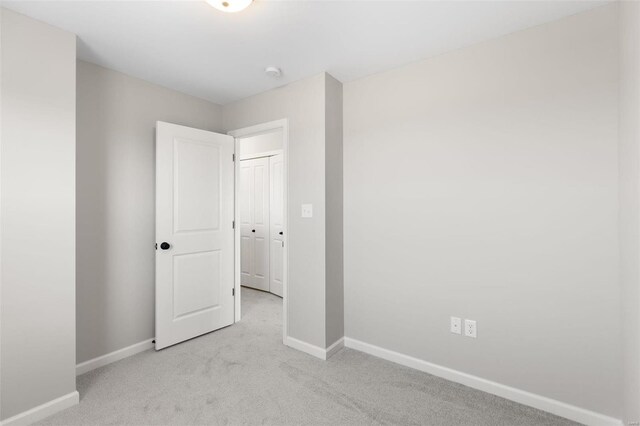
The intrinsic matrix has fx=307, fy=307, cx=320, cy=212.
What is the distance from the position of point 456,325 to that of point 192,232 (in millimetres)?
2480

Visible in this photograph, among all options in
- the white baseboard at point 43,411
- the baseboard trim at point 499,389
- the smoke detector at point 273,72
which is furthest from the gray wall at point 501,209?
the white baseboard at point 43,411

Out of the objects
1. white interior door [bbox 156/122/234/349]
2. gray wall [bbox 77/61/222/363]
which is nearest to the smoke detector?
white interior door [bbox 156/122/234/349]

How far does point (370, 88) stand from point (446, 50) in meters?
0.67

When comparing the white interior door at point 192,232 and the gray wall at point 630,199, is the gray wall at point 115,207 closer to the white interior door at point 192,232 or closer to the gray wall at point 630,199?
the white interior door at point 192,232

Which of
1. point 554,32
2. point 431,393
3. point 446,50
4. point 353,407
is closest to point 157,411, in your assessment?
point 353,407

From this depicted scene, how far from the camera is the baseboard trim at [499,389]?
6.00 feet

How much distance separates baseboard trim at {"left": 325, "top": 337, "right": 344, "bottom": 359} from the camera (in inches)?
105

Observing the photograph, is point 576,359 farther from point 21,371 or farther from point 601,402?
point 21,371

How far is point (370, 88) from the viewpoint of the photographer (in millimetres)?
2732

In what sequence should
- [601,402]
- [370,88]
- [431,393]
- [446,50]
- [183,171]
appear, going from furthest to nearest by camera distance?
[183,171], [370,88], [446,50], [431,393], [601,402]

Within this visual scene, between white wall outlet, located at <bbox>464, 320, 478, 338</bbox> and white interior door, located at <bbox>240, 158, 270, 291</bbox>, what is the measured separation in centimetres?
306

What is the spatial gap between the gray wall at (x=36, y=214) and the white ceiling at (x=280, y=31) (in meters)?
0.26

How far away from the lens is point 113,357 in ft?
8.50

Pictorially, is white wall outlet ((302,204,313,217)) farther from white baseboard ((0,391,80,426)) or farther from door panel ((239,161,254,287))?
door panel ((239,161,254,287))
